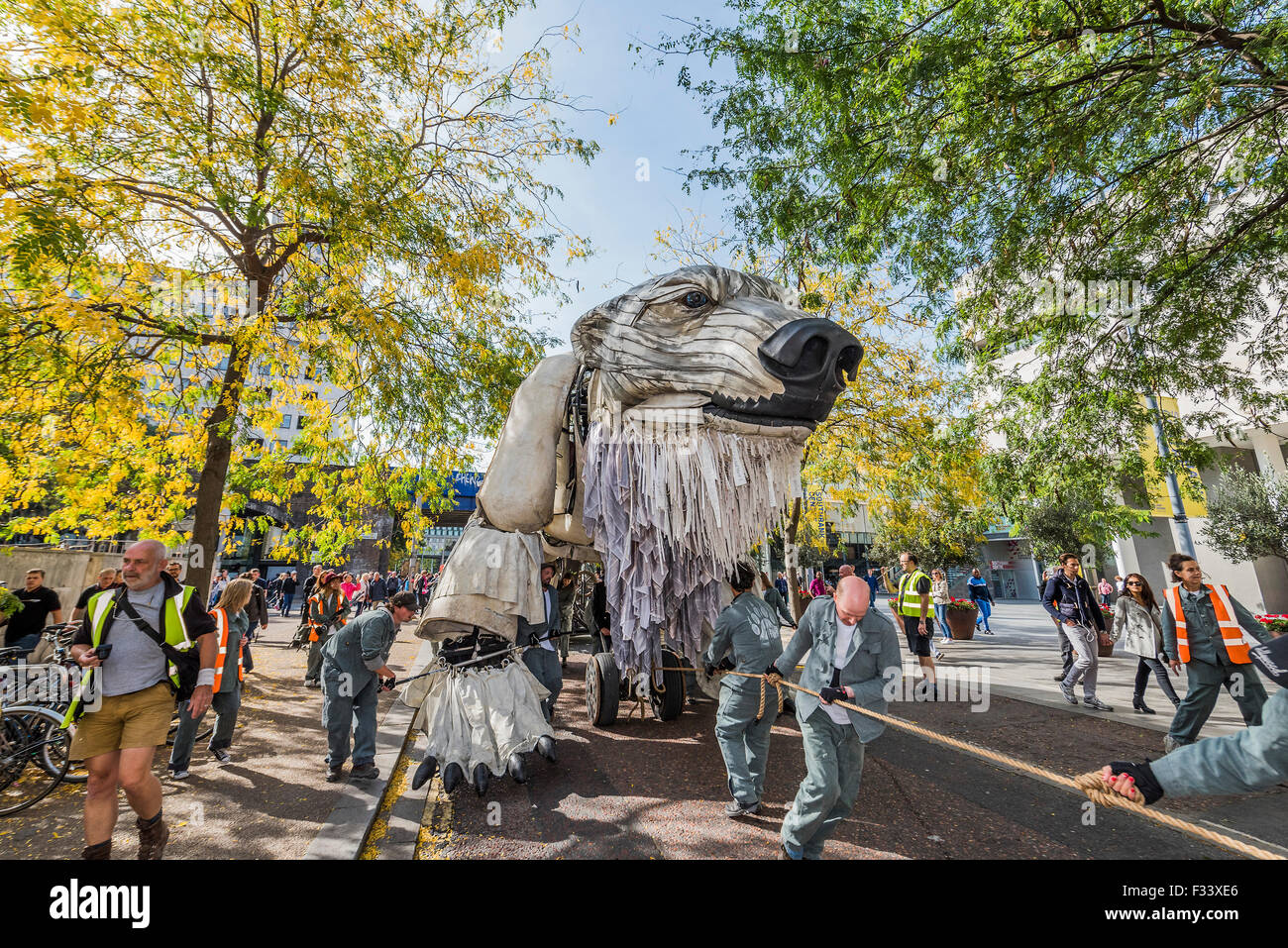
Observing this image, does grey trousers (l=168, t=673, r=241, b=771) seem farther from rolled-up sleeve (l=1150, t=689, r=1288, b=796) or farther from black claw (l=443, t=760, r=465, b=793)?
rolled-up sleeve (l=1150, t=689, r=1288, b=796)

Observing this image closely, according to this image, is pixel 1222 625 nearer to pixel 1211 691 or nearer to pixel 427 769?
pixel 1211 691

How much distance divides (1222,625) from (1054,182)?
14.6 feet

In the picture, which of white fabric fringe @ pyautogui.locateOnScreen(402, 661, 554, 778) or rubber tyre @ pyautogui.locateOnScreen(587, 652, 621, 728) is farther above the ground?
white fabric fringe @ pyautogui.locateOnScreen(402, 661, 554, 778)

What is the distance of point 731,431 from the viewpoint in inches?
85.8

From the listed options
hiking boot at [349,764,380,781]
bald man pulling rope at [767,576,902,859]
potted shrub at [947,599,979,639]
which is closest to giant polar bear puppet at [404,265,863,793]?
bald man pulling rope at [767,576,902,859]

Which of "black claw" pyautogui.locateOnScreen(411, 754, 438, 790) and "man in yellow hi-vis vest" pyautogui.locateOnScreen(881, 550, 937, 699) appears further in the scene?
"man in yellow hi-vis vest" pyautogui.locateOnScreen(881, 550, 937, 699)

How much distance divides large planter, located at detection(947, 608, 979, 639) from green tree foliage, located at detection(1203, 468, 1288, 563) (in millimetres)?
5892

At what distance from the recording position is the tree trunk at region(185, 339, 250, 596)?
5.69m

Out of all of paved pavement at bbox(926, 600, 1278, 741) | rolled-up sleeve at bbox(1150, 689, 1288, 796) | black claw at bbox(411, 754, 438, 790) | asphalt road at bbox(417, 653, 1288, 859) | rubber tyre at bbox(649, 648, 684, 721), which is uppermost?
rolled-up sleeve at bbox(1150, 689, 1288, 796)

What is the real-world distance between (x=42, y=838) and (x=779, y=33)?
8496mm

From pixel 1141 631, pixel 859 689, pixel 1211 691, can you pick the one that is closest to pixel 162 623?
pixel 859 689

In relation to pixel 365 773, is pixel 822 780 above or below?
above

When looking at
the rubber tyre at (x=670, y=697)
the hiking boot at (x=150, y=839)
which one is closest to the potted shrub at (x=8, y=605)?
the hiking boot at (x=150, y=839)

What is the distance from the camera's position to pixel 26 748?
4238mm
